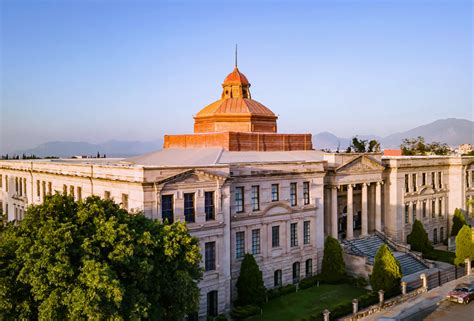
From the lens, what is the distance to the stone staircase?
4728 centimetres

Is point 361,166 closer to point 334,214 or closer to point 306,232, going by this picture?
point 334,214

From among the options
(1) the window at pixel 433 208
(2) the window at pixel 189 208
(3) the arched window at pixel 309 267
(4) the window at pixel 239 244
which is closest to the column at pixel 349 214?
(3) the arched window at pixel 309 267

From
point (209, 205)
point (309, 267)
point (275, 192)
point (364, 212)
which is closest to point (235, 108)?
point (275, 192)

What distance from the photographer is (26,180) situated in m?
55.0

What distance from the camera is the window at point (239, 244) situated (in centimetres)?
3947

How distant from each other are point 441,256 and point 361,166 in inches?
597

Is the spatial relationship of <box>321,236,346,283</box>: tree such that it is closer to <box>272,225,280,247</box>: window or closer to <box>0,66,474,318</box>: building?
<box>0,66,474,318</box>: building

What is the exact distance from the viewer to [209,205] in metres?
36.2

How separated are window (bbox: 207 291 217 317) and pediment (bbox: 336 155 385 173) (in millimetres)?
19798

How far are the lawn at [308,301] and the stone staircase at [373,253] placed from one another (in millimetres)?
5410

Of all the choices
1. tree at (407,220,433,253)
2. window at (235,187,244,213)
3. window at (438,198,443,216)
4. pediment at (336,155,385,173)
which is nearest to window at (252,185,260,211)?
window at (235,187,244,213)

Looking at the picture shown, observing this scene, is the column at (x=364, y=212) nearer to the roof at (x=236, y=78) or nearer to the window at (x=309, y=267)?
the window at (x=309, y=267)

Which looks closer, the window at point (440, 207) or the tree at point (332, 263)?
the tree at point (332, 263)

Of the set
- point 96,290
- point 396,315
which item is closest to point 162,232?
point 96,290
